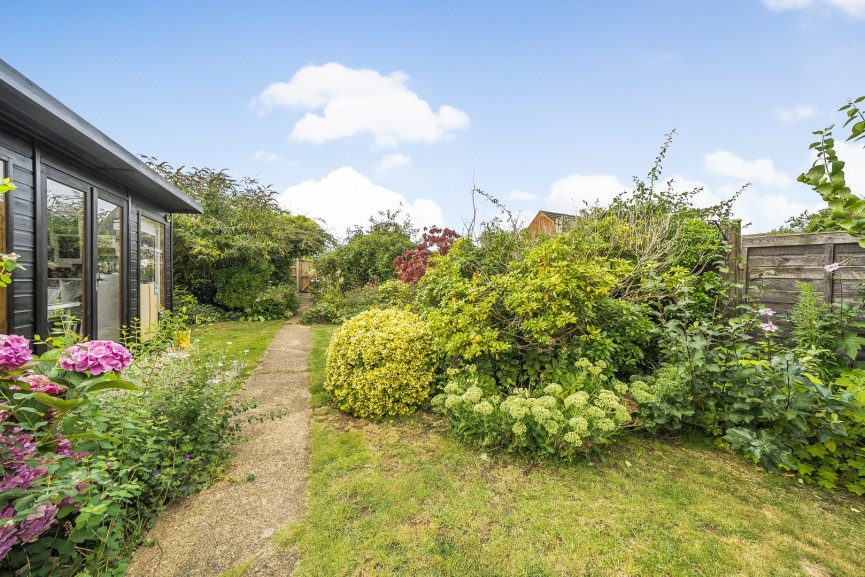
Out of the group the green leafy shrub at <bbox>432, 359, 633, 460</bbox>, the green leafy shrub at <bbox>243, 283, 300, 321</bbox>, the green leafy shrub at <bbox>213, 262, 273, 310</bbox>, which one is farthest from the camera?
the green leafy shrub at <bbox>243, 283, 300, 321</bbox>

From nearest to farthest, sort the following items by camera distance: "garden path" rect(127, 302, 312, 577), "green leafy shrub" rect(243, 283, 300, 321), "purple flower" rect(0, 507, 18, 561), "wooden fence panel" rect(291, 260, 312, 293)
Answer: "purple flower" rect(0, 507, 18, 561)
"garden path" rect(127, 302, 312, 577)
"green leafy shrub" rect(243, 283, 300, 321)
"wooden fence panel" rect(291, 260, 312, 293)

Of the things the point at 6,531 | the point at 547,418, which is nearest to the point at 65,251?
the point at 6,531

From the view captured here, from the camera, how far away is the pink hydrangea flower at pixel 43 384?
4.80ft

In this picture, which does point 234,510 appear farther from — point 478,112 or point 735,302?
point 478,112

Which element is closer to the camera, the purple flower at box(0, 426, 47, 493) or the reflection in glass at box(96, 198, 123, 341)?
the purple flower at box(0, 426, 47, 493)

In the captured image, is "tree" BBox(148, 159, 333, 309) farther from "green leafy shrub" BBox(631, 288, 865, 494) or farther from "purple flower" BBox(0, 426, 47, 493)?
"green leafy shrub" BBox(631, 288, 865, 494)

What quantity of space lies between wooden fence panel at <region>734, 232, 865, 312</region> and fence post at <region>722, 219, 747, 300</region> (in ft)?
0.09

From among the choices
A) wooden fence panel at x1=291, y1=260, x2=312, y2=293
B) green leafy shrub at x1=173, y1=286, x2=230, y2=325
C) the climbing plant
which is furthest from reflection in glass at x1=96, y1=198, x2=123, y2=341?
wooden fence panel at x1=291, y1=260, x2=312, y2=293

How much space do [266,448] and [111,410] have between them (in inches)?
44.6

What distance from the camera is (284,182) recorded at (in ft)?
42.6

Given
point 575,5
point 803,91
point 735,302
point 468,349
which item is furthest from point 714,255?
point 575,5

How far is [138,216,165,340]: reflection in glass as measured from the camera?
5.55m

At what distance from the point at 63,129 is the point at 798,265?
6.87m

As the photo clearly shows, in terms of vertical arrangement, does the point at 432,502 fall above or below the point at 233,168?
below
